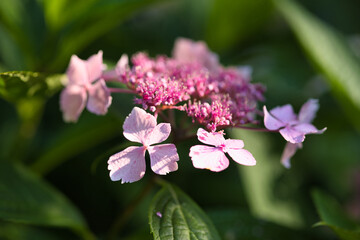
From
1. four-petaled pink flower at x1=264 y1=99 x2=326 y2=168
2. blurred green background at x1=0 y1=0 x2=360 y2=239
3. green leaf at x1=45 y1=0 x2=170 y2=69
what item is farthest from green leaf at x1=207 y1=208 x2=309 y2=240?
green leaf at x1=45 y1=0 x2=170 y2=69

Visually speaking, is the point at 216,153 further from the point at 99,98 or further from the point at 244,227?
the point at 244,227

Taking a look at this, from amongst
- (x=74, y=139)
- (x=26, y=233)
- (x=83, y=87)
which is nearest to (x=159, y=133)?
(x=83, y=87)

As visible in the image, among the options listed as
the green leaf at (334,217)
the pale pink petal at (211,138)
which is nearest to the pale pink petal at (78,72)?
the pale pink petal at (211,138)

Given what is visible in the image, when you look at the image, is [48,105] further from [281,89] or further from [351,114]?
[351,114]

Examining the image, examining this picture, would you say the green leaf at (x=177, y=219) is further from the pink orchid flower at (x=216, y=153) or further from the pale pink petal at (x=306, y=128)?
the pale pink petal at (x=306, y=128)

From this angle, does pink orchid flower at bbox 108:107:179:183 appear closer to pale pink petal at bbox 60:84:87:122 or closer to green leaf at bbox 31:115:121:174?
pale pink petal at bbox 60:84:87:122

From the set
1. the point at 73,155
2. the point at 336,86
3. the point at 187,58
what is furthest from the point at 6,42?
the point at 336,86
